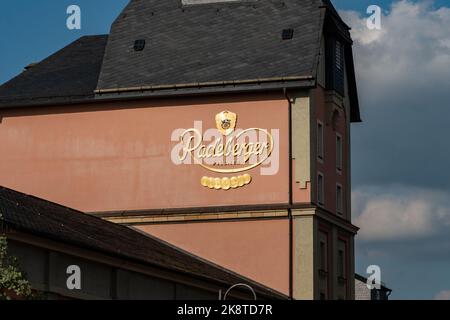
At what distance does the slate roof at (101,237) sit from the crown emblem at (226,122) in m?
5.29

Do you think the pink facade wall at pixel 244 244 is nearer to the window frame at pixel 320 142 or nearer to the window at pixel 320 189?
the window at pixel 320 189

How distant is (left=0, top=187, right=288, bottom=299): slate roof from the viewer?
43.8 metres

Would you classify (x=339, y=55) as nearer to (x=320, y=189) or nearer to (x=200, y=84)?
(x=320, y=189)

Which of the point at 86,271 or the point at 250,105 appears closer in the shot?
the point at 86,271

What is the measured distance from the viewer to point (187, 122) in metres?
61.4

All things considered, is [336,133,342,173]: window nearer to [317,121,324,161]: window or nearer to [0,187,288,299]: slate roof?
[317,121,324,161]: window

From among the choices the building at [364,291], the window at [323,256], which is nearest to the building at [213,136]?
the window at [323,256]

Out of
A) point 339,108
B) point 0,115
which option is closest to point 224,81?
point 339,108

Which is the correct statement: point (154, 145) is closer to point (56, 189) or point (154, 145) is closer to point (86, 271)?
point (56, 189)

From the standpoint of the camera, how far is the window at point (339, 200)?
210 ft

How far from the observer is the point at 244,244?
196 ft

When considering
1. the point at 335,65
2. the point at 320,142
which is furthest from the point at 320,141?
the point at 335,65

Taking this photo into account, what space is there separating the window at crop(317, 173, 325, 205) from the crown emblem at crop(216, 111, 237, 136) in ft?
13.8

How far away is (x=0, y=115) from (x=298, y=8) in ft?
46.0
